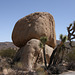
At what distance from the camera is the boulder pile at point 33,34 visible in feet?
47.5

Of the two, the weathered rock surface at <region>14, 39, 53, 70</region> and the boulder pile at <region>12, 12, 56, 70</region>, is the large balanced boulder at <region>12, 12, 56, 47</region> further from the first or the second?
the weathered rock surface at <region>14, 39, 53, 70</region>

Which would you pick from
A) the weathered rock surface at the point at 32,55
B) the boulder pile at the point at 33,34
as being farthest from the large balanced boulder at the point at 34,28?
the weathered rock surface at the point at 32,55

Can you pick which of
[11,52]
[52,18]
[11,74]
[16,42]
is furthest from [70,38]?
[11,52]

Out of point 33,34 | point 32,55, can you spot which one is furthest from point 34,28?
point 32,55

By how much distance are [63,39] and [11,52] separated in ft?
47.8

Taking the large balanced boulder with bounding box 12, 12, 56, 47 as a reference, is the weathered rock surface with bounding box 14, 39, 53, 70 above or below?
below

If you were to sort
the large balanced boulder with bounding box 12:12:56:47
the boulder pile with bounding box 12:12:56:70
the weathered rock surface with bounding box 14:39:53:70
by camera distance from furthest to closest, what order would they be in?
1. the large balanced boulder with bounding box 12:12:56:47
2. the boulder pile with bounding box 12:12:56:70
3. the weathered rock surface with bounding box 14:39:53:70

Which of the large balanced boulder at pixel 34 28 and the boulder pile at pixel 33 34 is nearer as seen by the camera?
the boulder pile at pixel 33 34

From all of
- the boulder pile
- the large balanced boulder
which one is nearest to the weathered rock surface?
the boulder pile

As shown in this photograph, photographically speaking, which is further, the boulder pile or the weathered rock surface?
the boulder pile

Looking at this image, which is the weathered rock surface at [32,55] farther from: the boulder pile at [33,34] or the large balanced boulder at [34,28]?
the large balanced boulder at [34,28]

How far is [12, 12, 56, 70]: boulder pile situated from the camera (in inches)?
571

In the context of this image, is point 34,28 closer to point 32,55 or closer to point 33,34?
point 33,34

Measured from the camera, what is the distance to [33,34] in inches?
644
